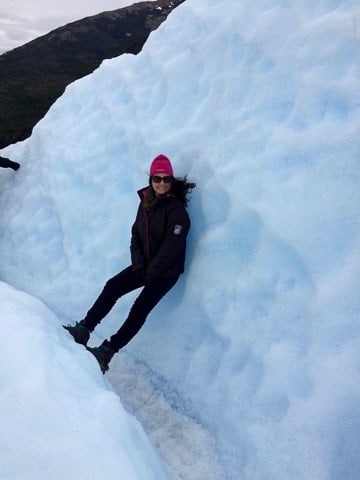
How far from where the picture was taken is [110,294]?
178 inches

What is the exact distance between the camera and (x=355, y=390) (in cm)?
307

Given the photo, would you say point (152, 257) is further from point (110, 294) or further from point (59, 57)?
point (59, 57)

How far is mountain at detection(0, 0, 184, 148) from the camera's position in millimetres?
25095

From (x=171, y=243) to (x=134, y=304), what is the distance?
0.68 meters

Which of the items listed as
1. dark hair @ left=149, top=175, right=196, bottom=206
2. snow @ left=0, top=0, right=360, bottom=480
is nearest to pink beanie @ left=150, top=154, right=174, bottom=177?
dark hair @ left=149, top=175, right=196, bottom=206

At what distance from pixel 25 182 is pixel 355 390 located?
694 cm

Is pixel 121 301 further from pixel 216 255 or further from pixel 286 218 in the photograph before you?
pixel 286 218

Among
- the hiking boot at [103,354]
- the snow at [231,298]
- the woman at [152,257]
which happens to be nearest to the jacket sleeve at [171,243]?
the woman at [152,257]

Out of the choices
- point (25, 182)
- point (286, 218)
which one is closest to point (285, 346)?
point (286, 218)

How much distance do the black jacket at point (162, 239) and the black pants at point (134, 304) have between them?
108 mm

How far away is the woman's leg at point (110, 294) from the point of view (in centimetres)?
447

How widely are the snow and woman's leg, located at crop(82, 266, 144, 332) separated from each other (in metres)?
0.45

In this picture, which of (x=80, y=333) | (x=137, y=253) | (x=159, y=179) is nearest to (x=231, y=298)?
(x=137, y=253)

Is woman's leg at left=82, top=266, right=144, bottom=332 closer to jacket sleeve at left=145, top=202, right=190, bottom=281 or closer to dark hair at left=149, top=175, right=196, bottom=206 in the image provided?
jacket sleeve at left=145, top=202, right=190, bottom=281
